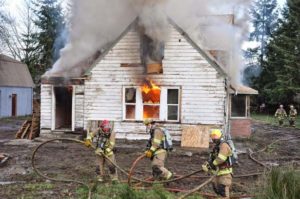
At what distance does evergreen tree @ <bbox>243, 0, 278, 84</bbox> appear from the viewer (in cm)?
4447

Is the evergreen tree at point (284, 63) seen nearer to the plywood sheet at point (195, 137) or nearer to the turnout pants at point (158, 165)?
the plywood sheet at point (195, 137)

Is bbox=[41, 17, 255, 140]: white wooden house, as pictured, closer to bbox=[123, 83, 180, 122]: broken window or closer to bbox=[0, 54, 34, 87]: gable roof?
bbox=[123, 83, 180, 122]: broken window

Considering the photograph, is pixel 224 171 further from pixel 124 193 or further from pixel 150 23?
pixel 150 23

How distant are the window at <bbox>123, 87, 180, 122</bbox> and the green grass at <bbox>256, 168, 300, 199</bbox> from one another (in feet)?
32.3

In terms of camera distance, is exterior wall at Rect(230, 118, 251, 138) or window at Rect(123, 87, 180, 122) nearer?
window at Rect(123, 87, 180, 122)

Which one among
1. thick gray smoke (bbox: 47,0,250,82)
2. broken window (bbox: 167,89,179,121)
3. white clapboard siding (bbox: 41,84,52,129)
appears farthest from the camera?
white clapboard siding (bbox: 41,84,52,129)

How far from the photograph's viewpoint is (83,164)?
11.9 meters

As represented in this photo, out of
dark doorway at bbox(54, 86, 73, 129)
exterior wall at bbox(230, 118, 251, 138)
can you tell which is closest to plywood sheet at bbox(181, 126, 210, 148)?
exterior wall at bbox(230, 118, 251, 138)

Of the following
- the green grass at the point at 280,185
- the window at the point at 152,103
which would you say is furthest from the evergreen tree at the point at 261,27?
the green grass at the point at 280,185

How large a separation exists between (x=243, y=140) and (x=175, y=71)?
5.15 metres

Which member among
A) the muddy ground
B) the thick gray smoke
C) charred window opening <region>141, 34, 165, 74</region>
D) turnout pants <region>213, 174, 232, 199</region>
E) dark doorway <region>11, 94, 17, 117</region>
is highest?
the thick gray smoke

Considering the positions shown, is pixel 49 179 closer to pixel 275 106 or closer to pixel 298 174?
pixel 298 174

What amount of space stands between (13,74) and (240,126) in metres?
22.2

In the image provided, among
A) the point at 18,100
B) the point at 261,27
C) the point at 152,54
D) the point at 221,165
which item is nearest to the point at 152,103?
the point at 152,54
